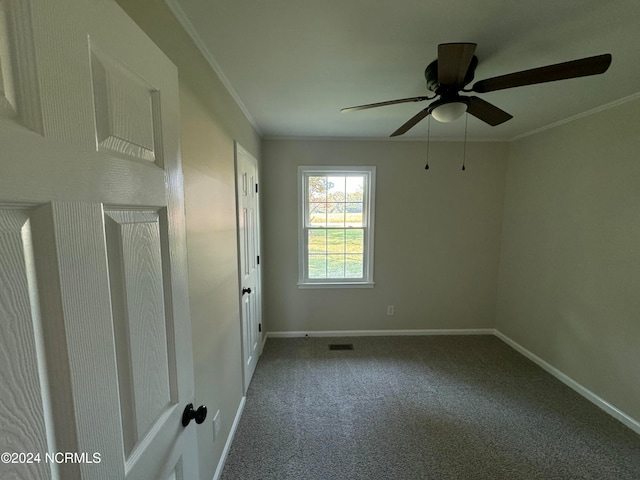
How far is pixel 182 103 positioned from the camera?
111 cm

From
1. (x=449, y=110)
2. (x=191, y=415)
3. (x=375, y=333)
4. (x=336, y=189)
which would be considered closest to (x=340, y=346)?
(x=375, y=333)

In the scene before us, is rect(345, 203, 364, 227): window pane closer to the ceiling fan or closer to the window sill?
the window sill

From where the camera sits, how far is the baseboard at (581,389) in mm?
1912

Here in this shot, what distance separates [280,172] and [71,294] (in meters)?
2.78

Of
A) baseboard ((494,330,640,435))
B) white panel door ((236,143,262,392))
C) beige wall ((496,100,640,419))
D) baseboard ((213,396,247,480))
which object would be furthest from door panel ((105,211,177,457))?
baseboard ((494,330,640,435))

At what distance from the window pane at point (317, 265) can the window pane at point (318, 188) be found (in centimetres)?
73

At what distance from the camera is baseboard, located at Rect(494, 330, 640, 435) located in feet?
6.27

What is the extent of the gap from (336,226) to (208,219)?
1976 mm

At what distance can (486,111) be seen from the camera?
1.55 meters

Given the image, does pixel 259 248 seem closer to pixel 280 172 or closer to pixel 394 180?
pixel 280 172

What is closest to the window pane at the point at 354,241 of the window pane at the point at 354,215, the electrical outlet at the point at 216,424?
the window pane at the point at 354,215

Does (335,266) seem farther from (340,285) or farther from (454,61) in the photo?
(454,61)

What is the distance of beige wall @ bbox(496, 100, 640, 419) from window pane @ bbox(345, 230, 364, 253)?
1.79 metres

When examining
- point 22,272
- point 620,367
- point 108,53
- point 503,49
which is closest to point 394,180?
point 503,49
